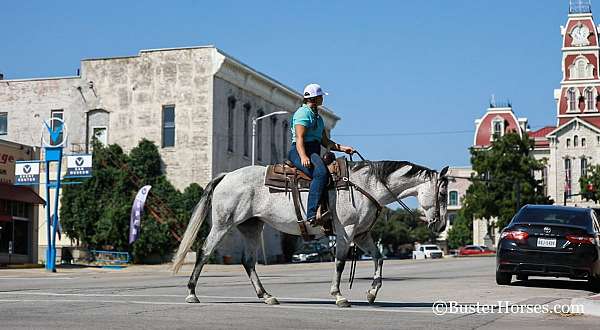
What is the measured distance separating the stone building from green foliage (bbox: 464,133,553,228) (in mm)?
27955

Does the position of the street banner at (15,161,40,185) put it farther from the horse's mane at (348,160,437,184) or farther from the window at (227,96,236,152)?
the horse's mane at (348,160,437,184)

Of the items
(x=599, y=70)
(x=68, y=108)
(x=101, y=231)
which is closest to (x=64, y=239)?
(x=101, y=231)

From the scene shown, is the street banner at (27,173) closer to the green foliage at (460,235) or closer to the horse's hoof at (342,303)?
the horse's hoof at (342,303)

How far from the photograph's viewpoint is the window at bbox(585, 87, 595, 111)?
111125 mm

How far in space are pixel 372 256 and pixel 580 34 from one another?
104166 mm

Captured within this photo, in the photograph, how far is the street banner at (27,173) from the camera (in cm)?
4031

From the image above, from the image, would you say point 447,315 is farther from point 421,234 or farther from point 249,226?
point 421,234

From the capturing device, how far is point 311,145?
12.2 metres

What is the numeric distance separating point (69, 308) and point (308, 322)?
331cm

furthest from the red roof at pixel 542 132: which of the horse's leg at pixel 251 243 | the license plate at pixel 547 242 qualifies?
the horse's leg at pixel 251 243

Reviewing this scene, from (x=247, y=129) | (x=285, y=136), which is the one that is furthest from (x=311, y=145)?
(x=285, y=136)

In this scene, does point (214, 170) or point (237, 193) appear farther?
point (214, 170)

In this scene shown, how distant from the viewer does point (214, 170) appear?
56.1 meters

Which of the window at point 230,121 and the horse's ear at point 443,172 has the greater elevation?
the window at point 230,121
